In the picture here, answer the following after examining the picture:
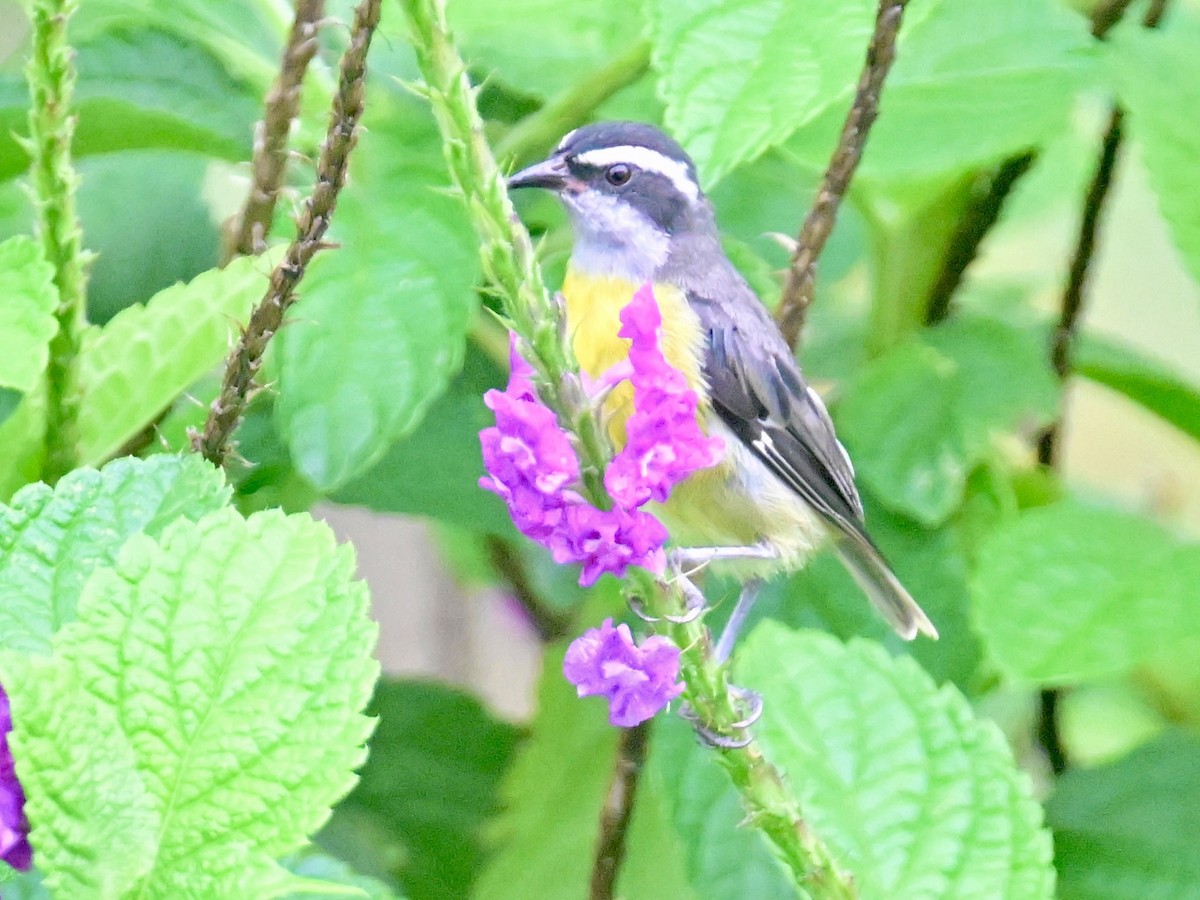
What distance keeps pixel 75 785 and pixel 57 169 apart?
1.38ft

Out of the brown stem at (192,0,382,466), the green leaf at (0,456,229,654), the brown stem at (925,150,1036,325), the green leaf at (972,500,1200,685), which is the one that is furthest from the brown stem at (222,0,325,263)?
the brown stem at (925,150,1036,325)

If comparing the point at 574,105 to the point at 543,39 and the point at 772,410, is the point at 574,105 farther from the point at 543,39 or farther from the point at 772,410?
the point at 772,410

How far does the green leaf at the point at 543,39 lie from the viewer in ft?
4.86

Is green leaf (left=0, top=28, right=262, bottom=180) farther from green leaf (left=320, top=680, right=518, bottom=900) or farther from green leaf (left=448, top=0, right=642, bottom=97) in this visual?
green leaf (left=320, top=680, right=518, bottom=900)

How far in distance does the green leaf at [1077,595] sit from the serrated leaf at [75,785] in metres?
0.81

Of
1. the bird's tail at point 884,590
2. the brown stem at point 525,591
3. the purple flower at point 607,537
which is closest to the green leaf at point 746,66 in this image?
the purple flower at point 607,537

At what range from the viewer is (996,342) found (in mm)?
1738

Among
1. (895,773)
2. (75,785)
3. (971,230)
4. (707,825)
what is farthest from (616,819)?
(971,230)

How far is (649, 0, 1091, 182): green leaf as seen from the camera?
→ 1031 millimetres

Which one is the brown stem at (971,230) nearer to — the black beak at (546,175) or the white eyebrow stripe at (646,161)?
the white eyebrow stripe at (646,161)

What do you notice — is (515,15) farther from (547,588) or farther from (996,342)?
(547,588)

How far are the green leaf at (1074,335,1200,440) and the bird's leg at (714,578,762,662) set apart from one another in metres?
0.54

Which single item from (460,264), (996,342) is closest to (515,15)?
(460,264)

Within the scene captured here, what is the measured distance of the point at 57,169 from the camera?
0.93 metres
